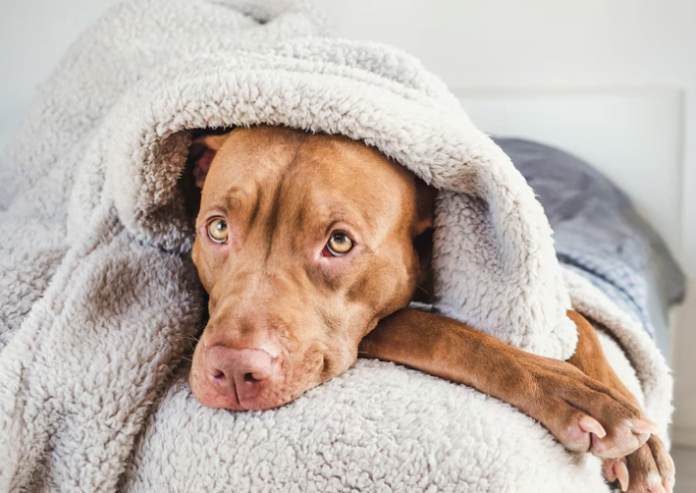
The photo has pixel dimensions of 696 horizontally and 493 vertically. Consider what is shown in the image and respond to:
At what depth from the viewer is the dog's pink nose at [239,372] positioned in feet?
3.88

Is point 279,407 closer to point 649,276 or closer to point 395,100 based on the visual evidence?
point 395,100

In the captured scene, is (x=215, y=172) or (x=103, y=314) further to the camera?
(x=215, y=172)

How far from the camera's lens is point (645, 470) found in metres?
1.30

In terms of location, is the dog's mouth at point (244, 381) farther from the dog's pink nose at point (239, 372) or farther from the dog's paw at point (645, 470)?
the dog's paw at point (645, 470)

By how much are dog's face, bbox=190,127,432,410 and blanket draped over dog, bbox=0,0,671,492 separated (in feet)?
0.19

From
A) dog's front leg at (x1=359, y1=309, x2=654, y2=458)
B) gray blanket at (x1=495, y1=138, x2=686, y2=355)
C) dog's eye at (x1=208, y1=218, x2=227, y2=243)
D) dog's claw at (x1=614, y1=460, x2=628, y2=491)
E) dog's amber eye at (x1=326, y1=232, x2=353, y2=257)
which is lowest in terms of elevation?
gray blanket at (x1=495, y1=138, x2=686, y2=355)

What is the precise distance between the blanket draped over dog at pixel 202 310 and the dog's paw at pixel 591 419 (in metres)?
0.04

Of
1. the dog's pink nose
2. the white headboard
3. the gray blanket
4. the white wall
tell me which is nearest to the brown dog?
the dog's pink nose

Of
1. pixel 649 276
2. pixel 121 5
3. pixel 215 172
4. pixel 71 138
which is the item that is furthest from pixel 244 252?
pixel 649 276

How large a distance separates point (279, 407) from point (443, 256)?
1.78 ft

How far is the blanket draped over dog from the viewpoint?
108cm

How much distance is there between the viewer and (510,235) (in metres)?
1.39

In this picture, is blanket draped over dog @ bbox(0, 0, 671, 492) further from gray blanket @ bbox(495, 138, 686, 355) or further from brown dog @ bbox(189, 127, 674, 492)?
gray blanket @ bbox(495, 138, 686, 355)

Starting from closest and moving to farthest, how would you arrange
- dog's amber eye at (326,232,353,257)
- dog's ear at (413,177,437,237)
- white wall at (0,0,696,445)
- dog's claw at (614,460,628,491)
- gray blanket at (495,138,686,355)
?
dog's claw at (614,460,628,491) → dog's amber eye at (326,232,353,257) → dog's ear at (413,177,437,237) → gray blanket at (495,138,686,355) → white wall at (0,0,696,445)
